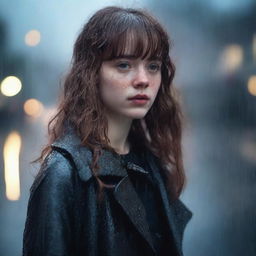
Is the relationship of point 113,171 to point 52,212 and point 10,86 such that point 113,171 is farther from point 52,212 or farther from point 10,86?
point 10,86

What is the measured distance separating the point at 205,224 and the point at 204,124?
2.75 ft

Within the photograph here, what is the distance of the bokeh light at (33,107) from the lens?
3691mm

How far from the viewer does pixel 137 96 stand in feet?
7.34

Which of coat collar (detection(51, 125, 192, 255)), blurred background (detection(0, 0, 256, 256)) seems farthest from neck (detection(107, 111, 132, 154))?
blurred background (detection(0, 0, 256, 256))

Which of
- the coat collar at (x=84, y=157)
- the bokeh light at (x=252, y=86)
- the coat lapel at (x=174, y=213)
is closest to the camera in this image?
the coat collar at (x=84, y=157)

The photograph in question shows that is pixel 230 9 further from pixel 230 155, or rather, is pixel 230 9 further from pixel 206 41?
pixel 230 155

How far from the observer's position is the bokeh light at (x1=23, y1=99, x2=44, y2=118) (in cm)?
369

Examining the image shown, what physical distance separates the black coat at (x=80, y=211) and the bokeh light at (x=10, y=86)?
1675 mm

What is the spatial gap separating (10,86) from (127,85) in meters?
1.72

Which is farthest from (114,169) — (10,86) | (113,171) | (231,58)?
(231,58)

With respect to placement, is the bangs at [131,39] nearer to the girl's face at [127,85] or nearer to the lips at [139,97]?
the girl's face at [127,85]

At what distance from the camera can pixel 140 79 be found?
2213mm

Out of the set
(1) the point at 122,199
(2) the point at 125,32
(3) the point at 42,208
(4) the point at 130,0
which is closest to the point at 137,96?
(2) the point at 125,32

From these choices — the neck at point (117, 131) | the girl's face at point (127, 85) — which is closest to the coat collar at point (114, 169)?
the neck at point (117, 131)
